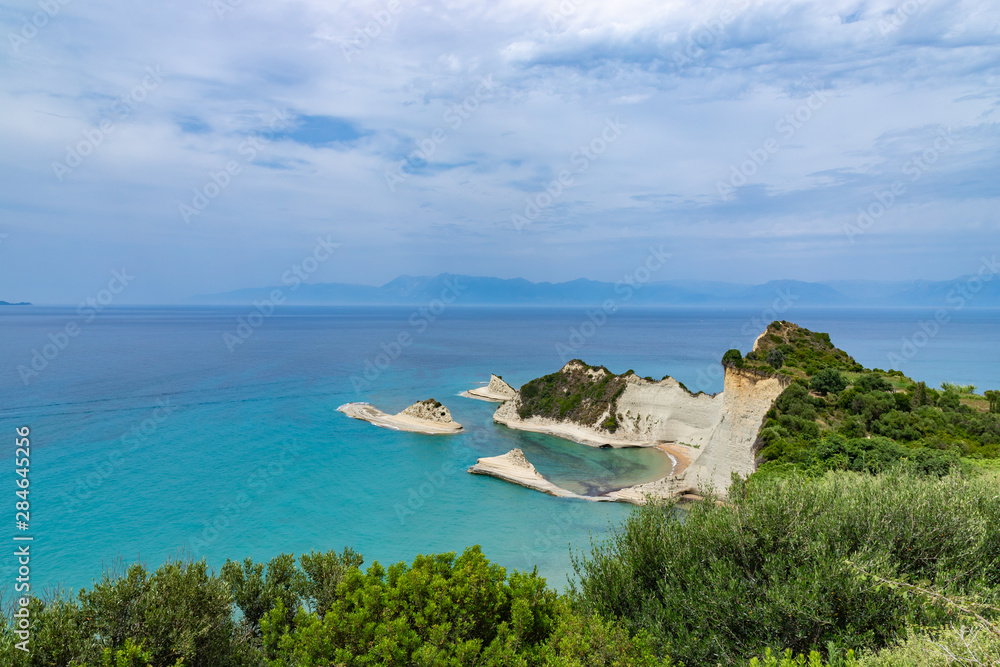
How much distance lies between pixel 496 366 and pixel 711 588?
86.9 m

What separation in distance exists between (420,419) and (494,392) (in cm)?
1834

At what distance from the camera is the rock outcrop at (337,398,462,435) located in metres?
52.8

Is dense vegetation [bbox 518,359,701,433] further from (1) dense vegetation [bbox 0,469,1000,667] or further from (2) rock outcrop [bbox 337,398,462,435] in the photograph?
(1) dense vegetation [bbox 0,469,1000,667]

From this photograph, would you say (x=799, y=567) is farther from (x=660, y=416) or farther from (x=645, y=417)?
(x=645, y=417)

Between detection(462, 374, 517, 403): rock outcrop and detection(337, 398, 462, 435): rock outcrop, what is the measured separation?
47.3 feet

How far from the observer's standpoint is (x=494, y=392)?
70.9m

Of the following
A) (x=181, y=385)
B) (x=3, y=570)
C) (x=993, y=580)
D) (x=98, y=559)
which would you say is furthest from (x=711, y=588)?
(x=181, y=385)

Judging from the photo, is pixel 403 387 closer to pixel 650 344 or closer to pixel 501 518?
pixel 501 518

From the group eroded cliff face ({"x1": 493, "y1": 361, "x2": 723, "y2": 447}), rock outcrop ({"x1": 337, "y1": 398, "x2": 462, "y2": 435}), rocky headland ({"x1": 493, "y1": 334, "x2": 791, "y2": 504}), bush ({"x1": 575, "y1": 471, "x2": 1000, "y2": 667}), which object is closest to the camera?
bush ({"x1": 575, "y1": 471, "x2": 1000, "y2": 667})

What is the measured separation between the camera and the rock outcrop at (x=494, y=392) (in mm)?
69750

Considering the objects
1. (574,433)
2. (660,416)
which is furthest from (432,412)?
(660,416)

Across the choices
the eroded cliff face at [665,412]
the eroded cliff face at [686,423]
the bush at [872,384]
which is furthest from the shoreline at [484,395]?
the bush at [872,384]

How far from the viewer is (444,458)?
4509 cm

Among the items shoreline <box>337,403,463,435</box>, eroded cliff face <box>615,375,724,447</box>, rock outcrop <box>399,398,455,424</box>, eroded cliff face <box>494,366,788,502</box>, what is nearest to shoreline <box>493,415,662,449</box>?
eroded cliff face <box>494,366,788,502</box>
